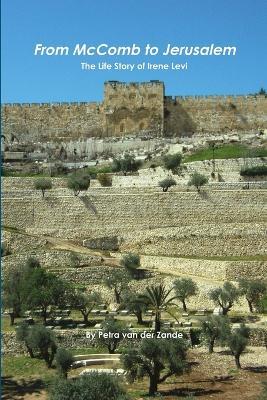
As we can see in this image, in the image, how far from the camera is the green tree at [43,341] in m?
18.6

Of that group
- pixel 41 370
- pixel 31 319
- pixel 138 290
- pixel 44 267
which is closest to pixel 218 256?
pixel 138 290

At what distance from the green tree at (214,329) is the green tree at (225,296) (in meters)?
1.97

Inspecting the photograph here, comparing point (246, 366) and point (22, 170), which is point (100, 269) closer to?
point (246, 366)

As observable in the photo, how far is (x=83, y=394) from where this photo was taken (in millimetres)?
14062

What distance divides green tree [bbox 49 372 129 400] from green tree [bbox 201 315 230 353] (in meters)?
4.89

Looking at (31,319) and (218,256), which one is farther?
(218,256)

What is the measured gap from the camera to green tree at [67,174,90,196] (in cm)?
3062

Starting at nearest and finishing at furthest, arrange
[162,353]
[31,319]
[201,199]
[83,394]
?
[83,394] → [162,353] → [31,319] → [201,199]

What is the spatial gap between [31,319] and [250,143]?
1922 cm

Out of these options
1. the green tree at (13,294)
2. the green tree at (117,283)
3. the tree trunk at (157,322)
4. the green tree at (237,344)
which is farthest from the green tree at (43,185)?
the green tree at (237,344)

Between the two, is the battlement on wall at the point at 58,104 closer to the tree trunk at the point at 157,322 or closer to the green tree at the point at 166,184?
the green tree at the point at 166,184

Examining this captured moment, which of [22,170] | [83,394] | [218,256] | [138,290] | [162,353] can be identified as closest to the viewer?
[83,394]

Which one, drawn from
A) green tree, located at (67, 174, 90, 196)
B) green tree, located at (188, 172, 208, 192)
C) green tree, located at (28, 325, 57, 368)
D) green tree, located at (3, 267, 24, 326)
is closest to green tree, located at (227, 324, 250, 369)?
green tree, located at (28, 325, 57, 368)

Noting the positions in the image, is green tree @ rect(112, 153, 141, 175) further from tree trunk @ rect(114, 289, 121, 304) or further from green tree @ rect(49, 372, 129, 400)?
green tree @ rect(49, 372, 129, 400)
